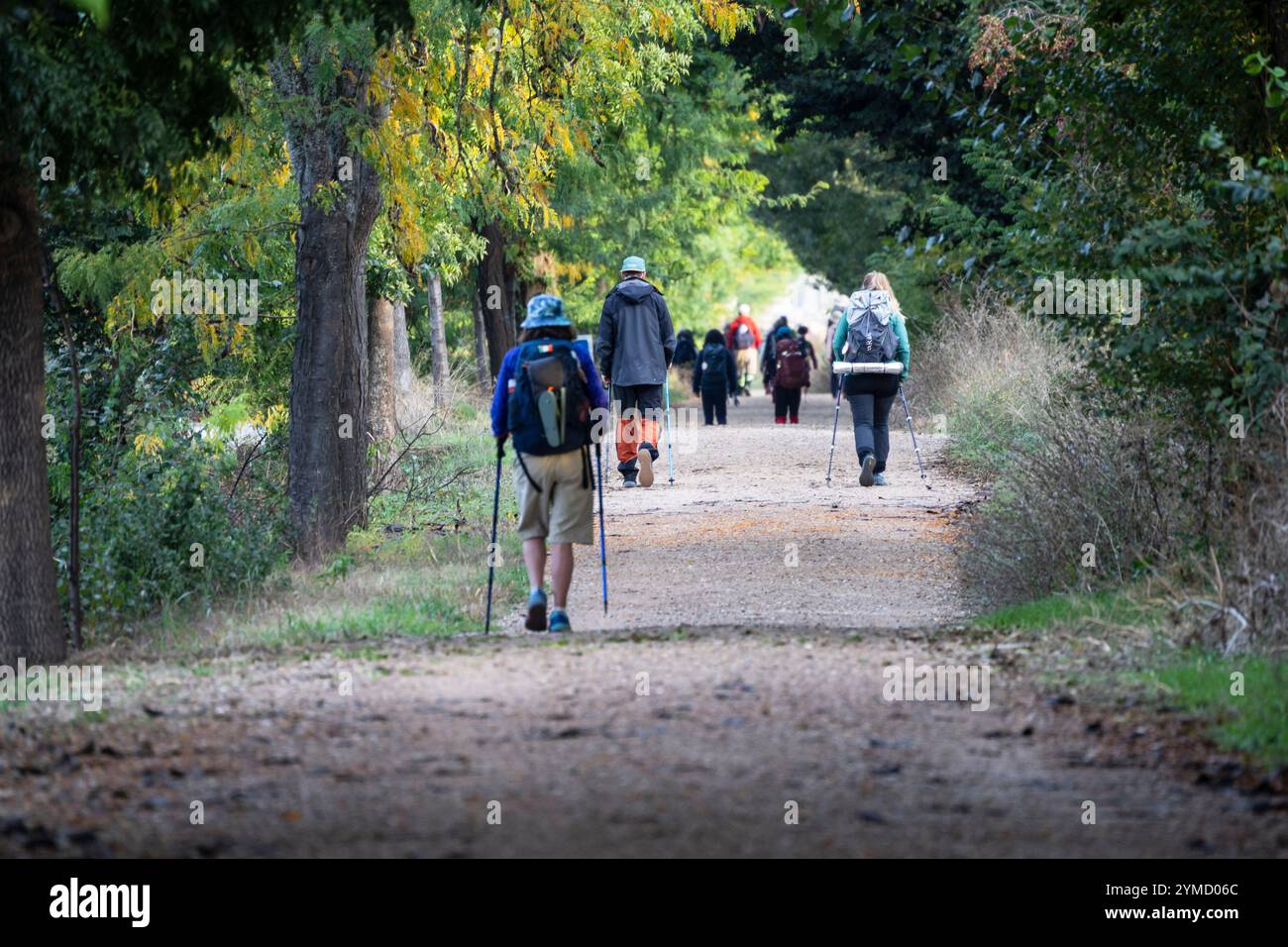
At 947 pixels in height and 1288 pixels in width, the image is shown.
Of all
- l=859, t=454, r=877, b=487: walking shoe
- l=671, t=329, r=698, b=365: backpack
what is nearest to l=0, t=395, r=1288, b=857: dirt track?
l=859, t=454, r=877, b=487: walking shoe

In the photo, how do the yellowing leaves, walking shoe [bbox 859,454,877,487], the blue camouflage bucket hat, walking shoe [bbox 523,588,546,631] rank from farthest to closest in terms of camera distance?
walking shoe [bbox 859,454,877,487]
the yellowing leaves
the blue camouflage bucket hat
walking shoe [bbox 523,588,546,631]

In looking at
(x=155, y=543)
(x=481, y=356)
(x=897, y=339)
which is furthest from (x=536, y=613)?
(x=481, y=356)

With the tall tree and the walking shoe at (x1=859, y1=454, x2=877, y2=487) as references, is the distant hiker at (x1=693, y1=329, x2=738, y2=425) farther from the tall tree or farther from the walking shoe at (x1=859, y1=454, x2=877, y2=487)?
the tall tree

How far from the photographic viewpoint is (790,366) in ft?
106

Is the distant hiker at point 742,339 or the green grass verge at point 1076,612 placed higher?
the distant hiker at point 742,339

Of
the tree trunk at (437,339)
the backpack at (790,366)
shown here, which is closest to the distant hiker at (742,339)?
the backpack at (790,366)

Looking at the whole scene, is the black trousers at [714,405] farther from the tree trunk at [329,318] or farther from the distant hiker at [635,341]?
the tree trunk at [329,318]

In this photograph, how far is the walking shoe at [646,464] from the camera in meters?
19.1

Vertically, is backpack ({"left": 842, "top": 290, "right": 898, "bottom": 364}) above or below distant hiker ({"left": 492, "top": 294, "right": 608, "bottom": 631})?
above

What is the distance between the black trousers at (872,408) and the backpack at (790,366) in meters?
12.9

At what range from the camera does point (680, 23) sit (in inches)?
903

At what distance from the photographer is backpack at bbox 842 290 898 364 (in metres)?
18.2

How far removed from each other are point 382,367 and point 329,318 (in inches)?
320
